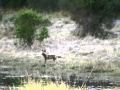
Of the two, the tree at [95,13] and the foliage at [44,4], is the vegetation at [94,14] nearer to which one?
the tree at [95,13]

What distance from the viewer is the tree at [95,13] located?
146 feet

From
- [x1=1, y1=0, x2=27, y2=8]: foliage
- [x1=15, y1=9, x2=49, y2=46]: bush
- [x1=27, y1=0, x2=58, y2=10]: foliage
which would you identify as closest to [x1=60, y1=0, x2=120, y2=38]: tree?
[x1=15, y1=9, x2=49, y2=46]: bush

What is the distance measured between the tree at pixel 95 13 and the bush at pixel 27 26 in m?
4.16

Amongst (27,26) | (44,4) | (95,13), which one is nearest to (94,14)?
(95,13)

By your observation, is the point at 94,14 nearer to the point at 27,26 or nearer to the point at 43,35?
the point at 27,26

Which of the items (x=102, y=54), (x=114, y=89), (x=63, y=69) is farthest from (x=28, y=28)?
(x=114, y=89)

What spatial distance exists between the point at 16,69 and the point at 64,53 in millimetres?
5399

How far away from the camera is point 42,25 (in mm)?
42875

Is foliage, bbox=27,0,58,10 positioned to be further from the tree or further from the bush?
the bush

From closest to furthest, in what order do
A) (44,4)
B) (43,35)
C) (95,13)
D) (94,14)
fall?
1. (43,35)
2. (94,14)
3. (95,13)
4. (44,4)

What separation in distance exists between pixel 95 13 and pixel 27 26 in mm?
8068

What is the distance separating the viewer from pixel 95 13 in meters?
46.9

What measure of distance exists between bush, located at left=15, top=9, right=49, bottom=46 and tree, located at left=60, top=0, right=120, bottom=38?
4.16m

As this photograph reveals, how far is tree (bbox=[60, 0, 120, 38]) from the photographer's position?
146 feet
